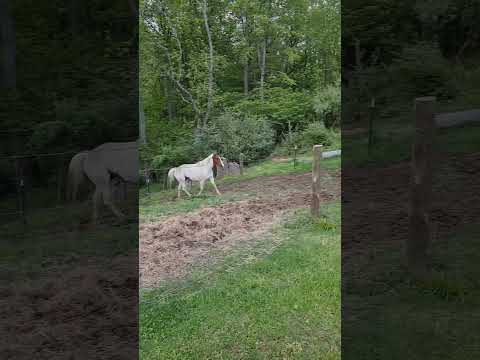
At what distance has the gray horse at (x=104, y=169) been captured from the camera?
10.9 feet

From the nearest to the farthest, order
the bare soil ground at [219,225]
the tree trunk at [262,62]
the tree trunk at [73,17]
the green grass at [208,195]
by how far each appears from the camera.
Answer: the tree trunk at [73,17]
the bare soil ground at [219,225]
the green grass at [208,195]
the tree trunk at [262,62]

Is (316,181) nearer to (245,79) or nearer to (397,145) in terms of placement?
(397,145)

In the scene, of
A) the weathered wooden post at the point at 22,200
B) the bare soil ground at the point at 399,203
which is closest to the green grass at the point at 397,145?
the bare soil ground at the point at 399,203

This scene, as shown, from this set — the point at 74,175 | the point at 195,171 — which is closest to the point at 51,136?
the point at 74,175

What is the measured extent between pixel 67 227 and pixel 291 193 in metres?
1.54

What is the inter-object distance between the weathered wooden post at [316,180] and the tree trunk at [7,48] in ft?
6.61

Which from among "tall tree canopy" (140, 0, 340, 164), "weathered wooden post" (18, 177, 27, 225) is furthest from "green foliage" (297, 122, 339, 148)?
"weathered wooden post" (18, 177, 27, 225)

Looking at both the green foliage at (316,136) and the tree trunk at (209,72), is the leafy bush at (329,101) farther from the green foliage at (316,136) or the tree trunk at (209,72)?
the tree trunk at (209,72)

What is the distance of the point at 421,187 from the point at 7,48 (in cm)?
261

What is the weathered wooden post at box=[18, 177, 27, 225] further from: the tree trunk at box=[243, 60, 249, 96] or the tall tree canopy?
the tree trunk at box=[243, 60, 249, 96]

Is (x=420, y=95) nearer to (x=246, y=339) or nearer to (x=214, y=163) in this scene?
(x=214, y=163)

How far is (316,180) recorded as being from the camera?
12.6ft

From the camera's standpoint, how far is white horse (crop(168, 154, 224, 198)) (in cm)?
371

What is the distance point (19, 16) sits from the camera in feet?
10.9
